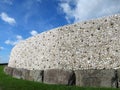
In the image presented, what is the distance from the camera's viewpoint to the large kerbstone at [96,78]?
1345cm

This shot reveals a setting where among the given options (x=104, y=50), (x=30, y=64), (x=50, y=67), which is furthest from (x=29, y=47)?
(x=104, y=50)

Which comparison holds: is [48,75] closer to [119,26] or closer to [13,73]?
[119,26]

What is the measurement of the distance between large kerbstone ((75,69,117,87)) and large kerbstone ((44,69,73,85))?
0.65 meters

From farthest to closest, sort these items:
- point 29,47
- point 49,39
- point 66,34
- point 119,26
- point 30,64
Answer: point 29,47, point 30,64, point 49,39, point 66,34, point 119,26

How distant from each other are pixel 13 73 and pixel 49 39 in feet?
16.5

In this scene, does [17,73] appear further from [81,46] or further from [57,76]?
[81,46]

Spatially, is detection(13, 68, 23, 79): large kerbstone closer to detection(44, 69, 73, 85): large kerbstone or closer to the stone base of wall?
the stone base of wall

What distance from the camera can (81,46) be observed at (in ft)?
51.8

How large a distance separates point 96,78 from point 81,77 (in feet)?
2.88

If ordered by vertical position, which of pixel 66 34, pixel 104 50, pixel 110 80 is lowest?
pixel 110 80

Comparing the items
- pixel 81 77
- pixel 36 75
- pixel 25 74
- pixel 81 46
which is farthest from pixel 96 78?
pixel 25 74

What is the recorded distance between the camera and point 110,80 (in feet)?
44.2

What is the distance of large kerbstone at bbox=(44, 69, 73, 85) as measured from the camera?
595 inches

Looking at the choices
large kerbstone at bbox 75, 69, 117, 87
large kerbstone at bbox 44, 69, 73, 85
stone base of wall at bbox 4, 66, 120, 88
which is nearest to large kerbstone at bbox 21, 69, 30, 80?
stone base of wall at bbox 4, 66, 120, 88
